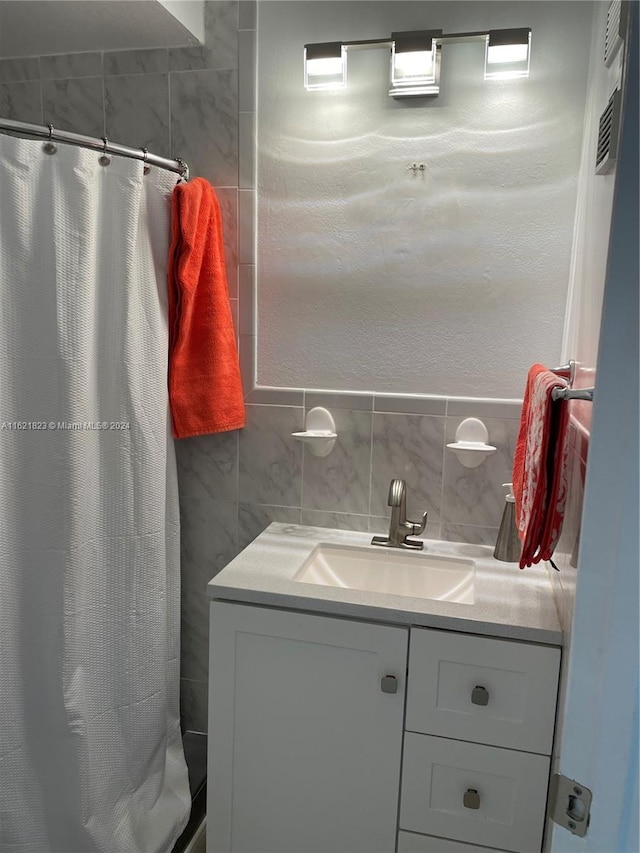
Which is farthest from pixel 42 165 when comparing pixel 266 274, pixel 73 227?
pixel 266 274

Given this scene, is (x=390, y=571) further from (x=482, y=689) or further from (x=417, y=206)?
(x=417, y=206)

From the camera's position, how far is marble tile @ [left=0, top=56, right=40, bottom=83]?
1943 millimetres

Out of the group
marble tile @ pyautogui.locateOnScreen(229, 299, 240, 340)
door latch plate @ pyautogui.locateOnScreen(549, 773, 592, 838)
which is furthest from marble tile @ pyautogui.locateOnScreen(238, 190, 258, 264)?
door latch plate @ pyautogui.locateOnScreen(549, 773, 592, 838)

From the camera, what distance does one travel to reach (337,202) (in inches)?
71.7

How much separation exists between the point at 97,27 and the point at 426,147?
911 millimetres

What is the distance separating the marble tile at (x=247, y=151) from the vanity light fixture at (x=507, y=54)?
630 millimetres

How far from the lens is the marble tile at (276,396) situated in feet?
6.27

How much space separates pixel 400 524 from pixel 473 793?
25.2 inches

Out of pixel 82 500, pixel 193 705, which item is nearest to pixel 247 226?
pixel 82 500

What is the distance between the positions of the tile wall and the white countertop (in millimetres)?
201

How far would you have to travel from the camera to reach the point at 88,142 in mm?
1526

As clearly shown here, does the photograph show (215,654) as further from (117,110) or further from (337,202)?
(117,110)

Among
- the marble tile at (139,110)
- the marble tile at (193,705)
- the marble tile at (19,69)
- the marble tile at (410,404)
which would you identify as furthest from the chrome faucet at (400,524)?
the marble tile at (19,69)

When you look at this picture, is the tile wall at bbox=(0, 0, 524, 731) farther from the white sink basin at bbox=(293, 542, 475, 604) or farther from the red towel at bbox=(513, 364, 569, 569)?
the red towel at bbox=(513, 364, 569, 569)
